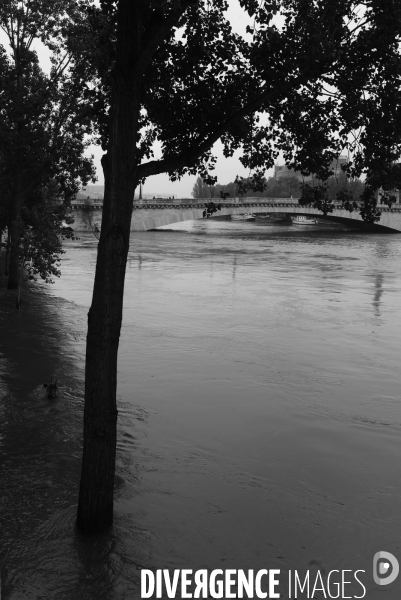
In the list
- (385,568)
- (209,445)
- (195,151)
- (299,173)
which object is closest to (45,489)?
(209,445)

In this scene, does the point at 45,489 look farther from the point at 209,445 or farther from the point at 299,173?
the point at 299,173

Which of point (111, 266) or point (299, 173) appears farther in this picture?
point (299, 173)

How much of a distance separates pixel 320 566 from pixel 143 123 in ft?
17.0

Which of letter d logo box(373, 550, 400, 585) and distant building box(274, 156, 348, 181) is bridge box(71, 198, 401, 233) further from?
letter d logo box(373, 550, 400, 585)

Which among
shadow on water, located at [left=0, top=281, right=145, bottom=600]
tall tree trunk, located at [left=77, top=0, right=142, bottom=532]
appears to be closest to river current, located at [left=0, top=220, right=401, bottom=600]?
shadow on water, located at [left=0, top=281, right=145, bottom=600]

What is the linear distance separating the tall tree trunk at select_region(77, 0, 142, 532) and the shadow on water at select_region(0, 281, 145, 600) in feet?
1.93

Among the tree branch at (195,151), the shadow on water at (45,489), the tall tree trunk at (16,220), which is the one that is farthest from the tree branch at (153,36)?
the tall tree trunk at (16,220)

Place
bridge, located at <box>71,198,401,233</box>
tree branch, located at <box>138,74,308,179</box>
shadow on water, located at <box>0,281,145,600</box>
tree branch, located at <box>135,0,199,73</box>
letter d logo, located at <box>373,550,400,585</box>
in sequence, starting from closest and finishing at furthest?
tree branch, located at <box>135,0,199,73</box>, shadow on water, located at <box>0,281,145,600</box>, tree branch, located at <box>138,74,308,179</box>, letter d logo, located at <box>373,550,400,585</box>, bridge, located at <box>71,198,401,233</box>

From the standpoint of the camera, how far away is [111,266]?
19.7 feet

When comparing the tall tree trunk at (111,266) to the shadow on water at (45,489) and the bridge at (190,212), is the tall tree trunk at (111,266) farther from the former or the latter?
the bridge at (190,212)

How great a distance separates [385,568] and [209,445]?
3.73 metres

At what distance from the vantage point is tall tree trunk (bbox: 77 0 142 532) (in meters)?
5.76

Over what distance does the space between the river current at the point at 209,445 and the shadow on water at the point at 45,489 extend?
0.02m

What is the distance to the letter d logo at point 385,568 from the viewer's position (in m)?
6.41
